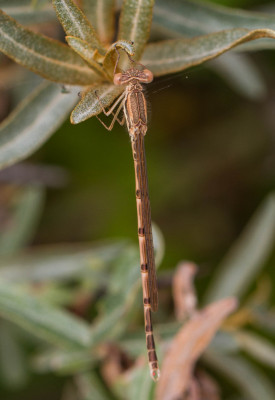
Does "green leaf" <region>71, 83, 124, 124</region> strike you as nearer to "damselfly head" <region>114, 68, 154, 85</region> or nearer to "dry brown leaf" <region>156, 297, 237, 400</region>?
"damselfly head" <region>114, 68, 154, 85</region>

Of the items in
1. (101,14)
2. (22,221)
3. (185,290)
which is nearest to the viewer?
(101,14)

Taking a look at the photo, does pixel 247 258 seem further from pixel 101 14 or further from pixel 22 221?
pixel 101 14

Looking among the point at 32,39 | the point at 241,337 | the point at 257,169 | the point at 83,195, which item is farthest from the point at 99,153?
the point at 32,39

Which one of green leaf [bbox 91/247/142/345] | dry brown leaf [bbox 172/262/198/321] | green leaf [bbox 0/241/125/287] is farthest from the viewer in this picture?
green leaf [bbox 0/241/125/287]

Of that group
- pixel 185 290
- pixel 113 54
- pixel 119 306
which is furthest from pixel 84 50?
pixel 185 290

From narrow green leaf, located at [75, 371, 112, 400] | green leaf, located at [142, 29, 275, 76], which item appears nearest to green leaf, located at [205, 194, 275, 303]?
narrow green leaf, located at [75, 371, 112, 400]

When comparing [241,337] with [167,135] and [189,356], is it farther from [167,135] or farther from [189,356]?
[167,135]
